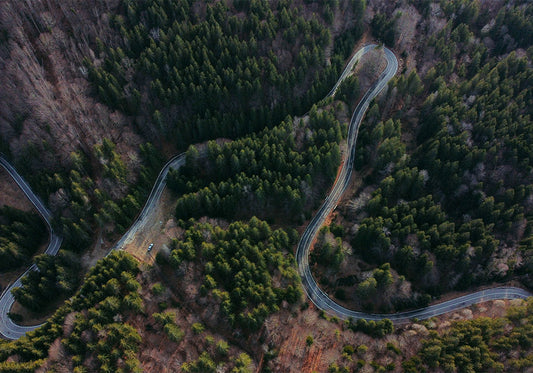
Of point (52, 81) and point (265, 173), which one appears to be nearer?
point (265, 173)

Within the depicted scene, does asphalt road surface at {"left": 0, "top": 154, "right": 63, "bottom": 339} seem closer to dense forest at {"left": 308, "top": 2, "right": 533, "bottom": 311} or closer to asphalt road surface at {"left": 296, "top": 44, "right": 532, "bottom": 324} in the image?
asphalt road surface at {"left": 296, "top": 44, "right": 532, "bottom": 324}

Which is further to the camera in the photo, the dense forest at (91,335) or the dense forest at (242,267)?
the dense forest at (242,267)

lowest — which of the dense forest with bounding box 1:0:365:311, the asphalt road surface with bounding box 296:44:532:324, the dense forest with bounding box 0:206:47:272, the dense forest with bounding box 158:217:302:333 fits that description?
the asphalt road surface with bounding box 296:44:532:324

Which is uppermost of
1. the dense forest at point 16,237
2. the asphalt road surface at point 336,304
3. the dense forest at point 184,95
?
the dense forest at point 184,95

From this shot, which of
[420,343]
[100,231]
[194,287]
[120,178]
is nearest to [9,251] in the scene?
[100,231]

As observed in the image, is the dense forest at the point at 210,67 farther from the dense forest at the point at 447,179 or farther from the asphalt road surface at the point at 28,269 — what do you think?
the asphalt road surface at the point at 28,269

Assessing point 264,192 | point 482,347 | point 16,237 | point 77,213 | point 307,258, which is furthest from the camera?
point 307,258

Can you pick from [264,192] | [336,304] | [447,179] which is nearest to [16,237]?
[264,192]

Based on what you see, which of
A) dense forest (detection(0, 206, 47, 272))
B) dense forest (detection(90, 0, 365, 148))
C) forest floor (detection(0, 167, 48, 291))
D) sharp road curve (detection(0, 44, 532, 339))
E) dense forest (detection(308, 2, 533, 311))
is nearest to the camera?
dense forest (detection(0, 206, 47, 272))

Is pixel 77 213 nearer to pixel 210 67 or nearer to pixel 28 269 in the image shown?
pixel 28 269

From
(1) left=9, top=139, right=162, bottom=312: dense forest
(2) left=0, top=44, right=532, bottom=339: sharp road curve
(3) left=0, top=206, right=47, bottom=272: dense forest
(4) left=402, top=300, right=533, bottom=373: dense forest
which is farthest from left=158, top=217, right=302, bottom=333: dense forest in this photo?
(3) left=0, top=206, right=47, bottom=272: dense forest

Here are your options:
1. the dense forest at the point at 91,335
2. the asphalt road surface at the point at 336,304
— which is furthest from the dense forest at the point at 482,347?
the dense forest at the point at 91,335
